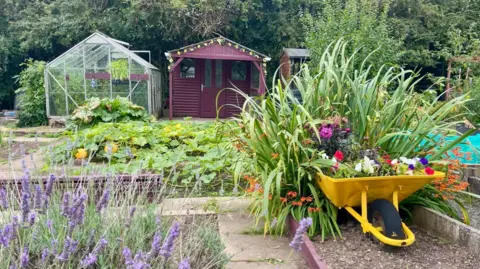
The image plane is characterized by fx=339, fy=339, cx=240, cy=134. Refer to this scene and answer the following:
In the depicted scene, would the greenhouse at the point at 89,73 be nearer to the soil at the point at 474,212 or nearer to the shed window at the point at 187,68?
the shed window at the point at 187,68

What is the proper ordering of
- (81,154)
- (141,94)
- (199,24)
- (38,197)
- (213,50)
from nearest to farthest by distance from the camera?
(38,197) < (81,154) < (141,94) < (213,50) < (199,24)

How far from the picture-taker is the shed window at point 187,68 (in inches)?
424

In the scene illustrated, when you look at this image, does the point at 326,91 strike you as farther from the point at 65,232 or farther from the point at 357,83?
the point at 65,232

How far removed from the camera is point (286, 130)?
2230mm

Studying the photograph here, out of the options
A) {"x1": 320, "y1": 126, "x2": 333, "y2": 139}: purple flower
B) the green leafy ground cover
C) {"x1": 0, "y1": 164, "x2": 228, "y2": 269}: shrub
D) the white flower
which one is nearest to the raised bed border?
the white flower

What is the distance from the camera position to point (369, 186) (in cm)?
187

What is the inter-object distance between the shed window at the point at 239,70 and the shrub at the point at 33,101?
534 centimetres

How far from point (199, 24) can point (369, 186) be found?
9625 mm

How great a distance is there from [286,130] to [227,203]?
834mm

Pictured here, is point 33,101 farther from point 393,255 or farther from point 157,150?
point 393,255

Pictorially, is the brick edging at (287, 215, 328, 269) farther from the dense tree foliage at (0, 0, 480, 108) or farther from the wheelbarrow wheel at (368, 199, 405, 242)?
the dense tree foliage at (0, 0, 480, 108)

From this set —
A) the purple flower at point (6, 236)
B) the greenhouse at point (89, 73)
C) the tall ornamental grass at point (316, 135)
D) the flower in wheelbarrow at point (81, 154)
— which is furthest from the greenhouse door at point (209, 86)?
the purple flower at point (6, 236)

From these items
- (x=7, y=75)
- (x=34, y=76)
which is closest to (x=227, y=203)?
(x=34, y=76)

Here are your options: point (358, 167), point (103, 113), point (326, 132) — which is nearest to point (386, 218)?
point (358, 167)
